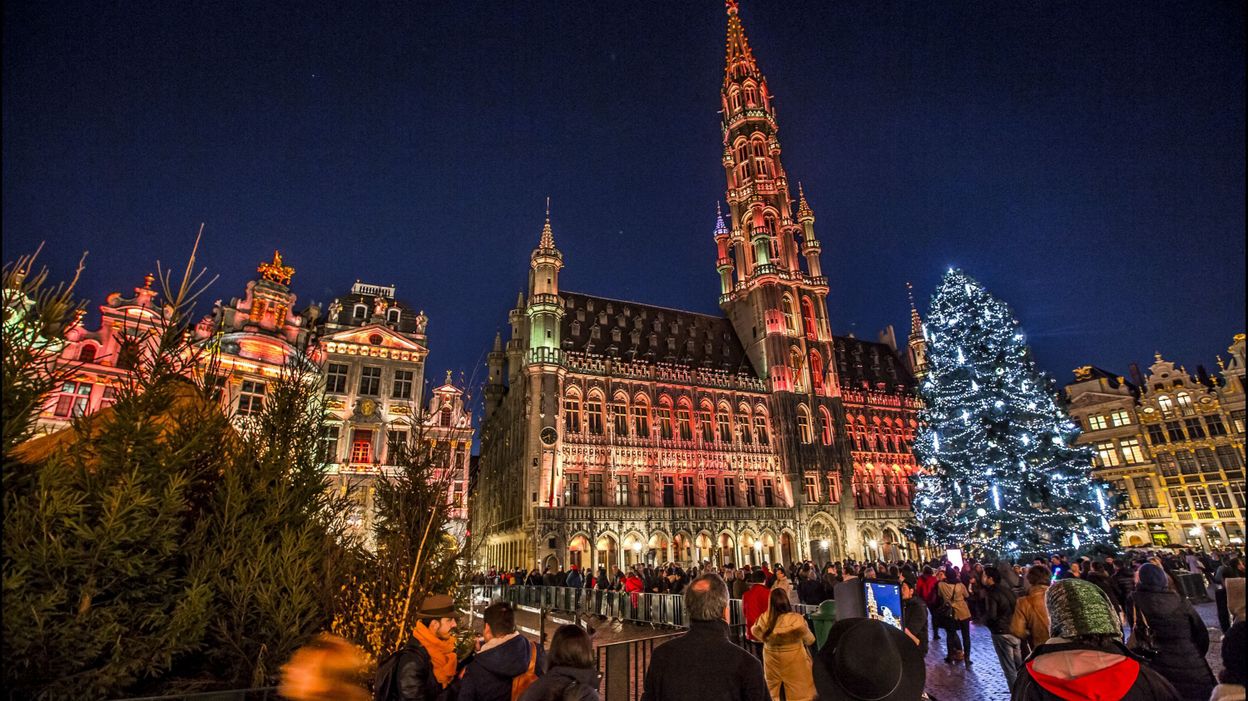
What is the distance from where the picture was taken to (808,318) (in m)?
43.6

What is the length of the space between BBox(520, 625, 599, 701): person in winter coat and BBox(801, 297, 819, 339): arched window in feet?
138

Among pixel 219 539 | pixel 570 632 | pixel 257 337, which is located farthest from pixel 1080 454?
pixel 257 337

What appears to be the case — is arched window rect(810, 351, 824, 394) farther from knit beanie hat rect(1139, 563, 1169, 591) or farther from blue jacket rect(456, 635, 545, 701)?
blue jacket rect(456, 635, 545, 701)

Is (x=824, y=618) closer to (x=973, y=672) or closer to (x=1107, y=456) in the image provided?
(x=973, y=672)

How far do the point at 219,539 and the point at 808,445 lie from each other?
37.4 m

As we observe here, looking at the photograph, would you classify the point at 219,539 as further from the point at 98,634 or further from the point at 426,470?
the point at 426,470

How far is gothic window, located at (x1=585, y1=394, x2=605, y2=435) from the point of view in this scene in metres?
33.8

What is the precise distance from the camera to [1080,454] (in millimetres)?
20250

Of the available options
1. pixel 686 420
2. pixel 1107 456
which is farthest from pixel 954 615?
pixel 1107 456

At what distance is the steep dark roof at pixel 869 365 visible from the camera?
48.6 meters

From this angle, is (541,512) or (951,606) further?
(541,512)

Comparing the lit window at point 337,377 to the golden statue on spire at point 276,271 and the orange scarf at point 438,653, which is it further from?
the orange scarf at point 438,653

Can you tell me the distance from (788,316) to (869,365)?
13.9 meters

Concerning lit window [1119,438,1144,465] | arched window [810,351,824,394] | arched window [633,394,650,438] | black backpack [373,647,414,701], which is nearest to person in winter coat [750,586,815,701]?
black backpack [373,647,414,701]
